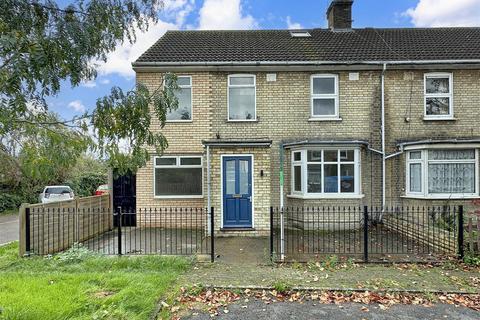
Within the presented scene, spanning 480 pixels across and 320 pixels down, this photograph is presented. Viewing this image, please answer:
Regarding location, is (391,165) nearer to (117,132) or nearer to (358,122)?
(358,122)

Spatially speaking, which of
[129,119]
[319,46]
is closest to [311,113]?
[319,46]

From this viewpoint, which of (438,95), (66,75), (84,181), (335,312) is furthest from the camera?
(84,181)

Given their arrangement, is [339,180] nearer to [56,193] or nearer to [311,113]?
[311,113]

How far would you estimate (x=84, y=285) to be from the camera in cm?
570

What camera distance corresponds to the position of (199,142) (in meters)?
12.3

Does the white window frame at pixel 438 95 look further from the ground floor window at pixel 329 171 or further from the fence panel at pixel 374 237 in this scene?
the fence panel at pixel 374 237

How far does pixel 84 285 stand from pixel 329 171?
332 inches

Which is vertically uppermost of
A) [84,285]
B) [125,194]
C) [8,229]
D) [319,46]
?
[319,46]

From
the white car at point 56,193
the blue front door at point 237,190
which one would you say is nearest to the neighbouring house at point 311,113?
the blue front door at point 237,190

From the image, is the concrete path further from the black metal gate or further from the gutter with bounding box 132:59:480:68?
the gutter with bounding box 132:59:480:68

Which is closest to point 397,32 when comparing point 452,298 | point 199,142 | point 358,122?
point 358,122

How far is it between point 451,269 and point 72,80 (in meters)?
7.39

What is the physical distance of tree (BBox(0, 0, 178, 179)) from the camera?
3.08 m

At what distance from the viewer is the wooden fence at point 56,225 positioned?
307 inches
